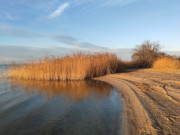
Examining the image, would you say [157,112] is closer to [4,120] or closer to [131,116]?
[131,116]

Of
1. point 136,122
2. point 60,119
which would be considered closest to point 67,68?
point 60,119

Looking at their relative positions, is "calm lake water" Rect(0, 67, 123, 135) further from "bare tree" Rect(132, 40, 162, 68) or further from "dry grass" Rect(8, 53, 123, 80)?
"bare tree" Rect(132, 40, 162, 68)

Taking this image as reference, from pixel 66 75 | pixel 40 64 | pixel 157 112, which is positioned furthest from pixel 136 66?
pixel 157 112

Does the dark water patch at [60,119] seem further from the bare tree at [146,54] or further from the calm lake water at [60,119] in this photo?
the bare tree at [146,54]

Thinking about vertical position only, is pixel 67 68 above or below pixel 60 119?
above

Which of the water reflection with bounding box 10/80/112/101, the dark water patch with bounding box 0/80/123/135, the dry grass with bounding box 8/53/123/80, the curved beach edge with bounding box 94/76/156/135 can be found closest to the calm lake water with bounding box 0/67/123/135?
the dark water patch with bounding box 0/80/123/135

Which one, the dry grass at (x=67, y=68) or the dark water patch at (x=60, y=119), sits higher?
the dry grass at (x=67, y=68)

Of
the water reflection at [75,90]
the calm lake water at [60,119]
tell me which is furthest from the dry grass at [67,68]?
the calm lake water at [60,119]

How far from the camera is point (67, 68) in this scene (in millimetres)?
8273

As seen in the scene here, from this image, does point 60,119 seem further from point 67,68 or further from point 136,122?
point 67,68

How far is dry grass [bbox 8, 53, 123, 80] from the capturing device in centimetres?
823

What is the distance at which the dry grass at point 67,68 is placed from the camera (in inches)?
324

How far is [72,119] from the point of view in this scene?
8.38 ft

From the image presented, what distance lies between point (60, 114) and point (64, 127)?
626mm
